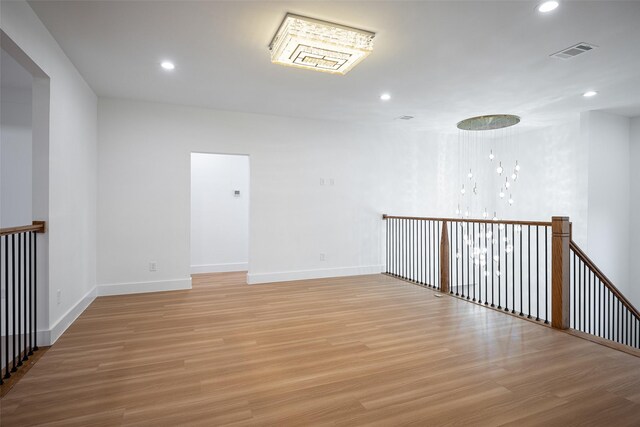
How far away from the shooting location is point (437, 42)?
9.91 feet

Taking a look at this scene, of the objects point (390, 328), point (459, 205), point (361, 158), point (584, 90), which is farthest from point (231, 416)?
point (459, 205)

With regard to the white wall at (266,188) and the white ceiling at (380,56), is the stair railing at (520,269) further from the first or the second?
the white ceiling at (380,56)

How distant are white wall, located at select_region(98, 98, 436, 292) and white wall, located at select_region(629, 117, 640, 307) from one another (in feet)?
10.5

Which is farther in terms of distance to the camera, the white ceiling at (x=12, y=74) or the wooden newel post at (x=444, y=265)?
the wooden newel post at (x=444, y=265)

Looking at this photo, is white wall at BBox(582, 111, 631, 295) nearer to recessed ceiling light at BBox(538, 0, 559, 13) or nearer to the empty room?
the empty room

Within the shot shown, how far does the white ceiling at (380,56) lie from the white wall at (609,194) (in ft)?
1.23

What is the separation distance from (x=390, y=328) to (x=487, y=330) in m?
A: 0.93

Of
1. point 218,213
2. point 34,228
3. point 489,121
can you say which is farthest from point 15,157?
point 489,121

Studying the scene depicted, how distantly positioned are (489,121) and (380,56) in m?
3.18

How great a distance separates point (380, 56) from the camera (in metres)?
3.31

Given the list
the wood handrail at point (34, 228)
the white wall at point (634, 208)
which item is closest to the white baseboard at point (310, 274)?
the wood handrail at point (34, 228)

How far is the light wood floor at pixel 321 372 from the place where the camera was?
74.6 inches

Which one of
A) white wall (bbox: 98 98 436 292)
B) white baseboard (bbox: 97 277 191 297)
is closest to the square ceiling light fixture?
white wall (bbox: 98 98 436 292)

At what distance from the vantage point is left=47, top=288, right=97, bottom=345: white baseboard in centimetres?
282
